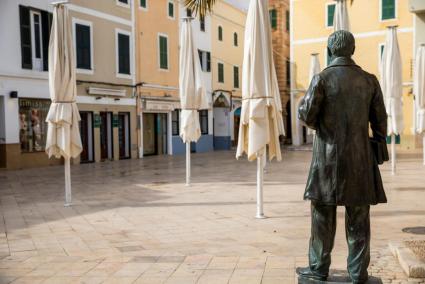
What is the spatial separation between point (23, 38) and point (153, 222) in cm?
1287

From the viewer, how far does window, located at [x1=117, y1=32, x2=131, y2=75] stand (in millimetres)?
23016

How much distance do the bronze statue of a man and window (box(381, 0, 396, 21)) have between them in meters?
26.9

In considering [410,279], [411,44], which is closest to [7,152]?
[410,279]

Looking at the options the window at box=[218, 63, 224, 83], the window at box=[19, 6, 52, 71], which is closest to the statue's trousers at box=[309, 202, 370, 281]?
the window at box=[19, 6, 52, 71]

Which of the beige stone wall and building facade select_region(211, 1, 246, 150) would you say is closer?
building facade select_region(211, 1, 246, 150)

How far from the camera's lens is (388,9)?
2841 centimetres

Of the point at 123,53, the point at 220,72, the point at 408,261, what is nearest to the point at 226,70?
the point at 220,72

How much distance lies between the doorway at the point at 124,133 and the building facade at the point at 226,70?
8391 mm

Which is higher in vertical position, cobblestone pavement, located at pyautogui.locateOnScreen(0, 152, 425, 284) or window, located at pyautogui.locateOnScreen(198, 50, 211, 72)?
window, located at pyautogui.locateOnScreen(198, 50, 211, 72)

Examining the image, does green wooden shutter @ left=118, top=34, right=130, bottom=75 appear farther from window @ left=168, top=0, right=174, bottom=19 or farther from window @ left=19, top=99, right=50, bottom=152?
window @ left=19, top=99, right=50, bottom=152

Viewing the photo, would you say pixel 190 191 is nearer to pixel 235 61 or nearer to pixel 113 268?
pixel 113 268

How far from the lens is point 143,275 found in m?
4.90

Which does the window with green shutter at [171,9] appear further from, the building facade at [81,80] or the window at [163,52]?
the building facade at [81,80]

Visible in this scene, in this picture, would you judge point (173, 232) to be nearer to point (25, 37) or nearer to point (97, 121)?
point (25, 37)
